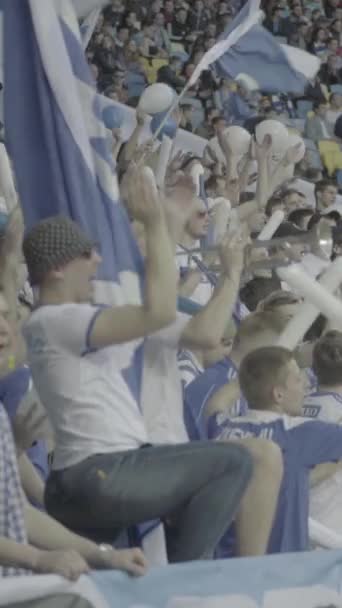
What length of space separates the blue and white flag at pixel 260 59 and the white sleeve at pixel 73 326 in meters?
4.83

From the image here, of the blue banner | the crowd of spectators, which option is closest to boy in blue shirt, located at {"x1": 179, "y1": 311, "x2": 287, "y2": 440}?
the blue banner

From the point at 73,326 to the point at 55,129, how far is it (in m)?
1.28

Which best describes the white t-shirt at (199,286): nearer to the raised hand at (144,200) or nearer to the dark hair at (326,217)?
the raised hand at (144,200)

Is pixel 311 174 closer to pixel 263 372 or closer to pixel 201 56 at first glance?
pixel 201 56

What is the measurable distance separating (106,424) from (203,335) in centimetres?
35

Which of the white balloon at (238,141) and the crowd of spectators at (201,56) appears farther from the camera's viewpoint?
the crowd of spectators at (201,56)

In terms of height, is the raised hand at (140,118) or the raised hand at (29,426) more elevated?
the raised hand at (29,426)

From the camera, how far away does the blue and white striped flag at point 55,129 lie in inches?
196

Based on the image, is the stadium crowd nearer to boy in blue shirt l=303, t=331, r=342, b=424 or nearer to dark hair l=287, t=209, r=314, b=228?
boy in blue shirt l=303, t=331, r=342, b=424

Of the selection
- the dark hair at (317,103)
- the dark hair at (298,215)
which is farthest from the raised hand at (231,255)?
the dark hair at (317,103)

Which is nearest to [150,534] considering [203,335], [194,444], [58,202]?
[194,444]

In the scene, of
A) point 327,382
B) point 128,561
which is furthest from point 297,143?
point 128,561

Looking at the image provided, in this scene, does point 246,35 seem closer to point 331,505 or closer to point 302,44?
point 331,505

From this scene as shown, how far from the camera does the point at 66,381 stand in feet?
13.2
